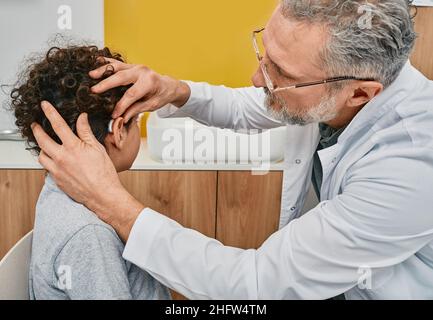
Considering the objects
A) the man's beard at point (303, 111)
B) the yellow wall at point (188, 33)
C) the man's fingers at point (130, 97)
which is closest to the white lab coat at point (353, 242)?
the man's beard at point (303, 111)

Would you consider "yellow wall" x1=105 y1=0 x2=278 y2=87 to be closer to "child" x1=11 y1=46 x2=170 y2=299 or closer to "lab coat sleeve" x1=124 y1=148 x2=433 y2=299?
"child" x1=11 y1=46 x2=170 y2=299

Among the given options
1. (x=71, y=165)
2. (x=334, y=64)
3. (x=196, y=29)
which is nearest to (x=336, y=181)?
(x=334, y=64)

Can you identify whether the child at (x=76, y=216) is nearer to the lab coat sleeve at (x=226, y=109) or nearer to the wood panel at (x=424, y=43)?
the lab coat sleeve at (x=226, y=109)

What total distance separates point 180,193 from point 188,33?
616 millimetres

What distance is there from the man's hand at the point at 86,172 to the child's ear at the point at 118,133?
0.24 feet

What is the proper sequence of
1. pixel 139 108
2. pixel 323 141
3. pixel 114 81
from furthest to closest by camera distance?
pixel 323 141
pixel 139 108
pixel 114 81

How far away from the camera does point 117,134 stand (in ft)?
3.14

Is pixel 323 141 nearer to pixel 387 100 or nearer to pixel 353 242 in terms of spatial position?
pixel 387 100

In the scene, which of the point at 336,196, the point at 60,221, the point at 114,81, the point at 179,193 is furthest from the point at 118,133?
the point at 179,193

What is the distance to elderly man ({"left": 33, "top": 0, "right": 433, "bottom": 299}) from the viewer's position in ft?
2.79

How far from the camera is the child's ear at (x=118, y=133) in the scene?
0.95 metres

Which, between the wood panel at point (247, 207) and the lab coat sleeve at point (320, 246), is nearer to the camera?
the lab coat sleeve at point (320, 246)

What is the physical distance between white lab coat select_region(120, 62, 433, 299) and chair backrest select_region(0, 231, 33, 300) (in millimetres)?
220

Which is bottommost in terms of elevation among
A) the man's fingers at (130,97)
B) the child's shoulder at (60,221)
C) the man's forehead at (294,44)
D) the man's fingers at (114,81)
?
the child's shoulder at (60,221)
